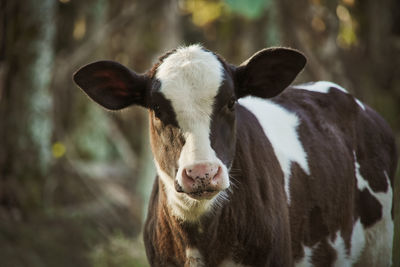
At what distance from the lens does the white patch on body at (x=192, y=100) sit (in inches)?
161

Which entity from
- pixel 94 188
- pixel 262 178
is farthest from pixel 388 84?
pixel 262 178

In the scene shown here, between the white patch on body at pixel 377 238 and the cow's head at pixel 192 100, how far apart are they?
59.9 inches

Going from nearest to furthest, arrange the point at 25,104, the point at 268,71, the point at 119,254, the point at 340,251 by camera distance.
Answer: the point at 268,71 < the point at 340,251 < the point at 119,254 < the point at 25,104

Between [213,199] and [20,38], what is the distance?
688cm

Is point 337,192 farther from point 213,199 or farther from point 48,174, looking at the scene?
point 48,174

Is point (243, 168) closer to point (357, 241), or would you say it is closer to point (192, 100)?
point (192, 100)

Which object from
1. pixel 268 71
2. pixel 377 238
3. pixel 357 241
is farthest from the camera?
pixel 377 238

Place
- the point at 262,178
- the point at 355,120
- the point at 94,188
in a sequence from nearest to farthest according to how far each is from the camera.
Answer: the point at 262,178
the point at 355,120
the point at 94,188

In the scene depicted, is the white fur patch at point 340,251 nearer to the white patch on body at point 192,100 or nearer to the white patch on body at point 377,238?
the white patch on body at point 377,238

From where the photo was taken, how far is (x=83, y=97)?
17.9 metres

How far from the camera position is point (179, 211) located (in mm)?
4602

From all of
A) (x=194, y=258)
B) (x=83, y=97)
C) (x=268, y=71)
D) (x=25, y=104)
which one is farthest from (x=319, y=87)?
(x=83, y=97)

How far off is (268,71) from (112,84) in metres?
1.12

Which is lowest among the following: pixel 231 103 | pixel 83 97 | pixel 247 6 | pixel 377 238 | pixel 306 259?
pixel 83 97
